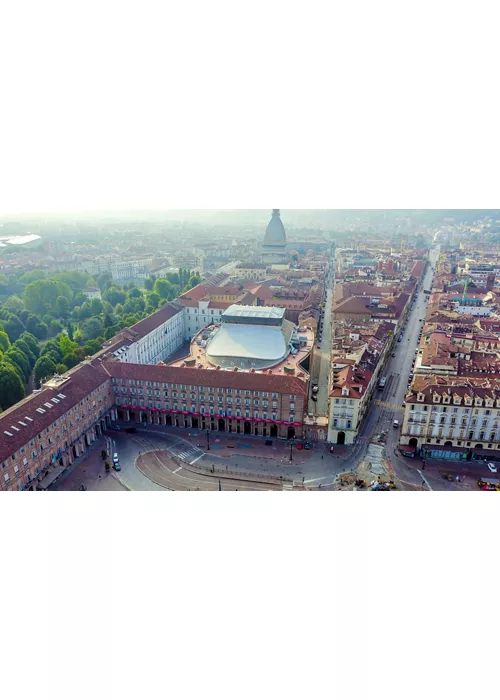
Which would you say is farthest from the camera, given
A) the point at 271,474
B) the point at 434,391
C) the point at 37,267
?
the point at 37,267

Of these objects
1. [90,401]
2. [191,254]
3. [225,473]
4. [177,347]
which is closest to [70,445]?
[90,401]

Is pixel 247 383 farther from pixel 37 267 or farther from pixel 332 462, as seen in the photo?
pixel 37 267

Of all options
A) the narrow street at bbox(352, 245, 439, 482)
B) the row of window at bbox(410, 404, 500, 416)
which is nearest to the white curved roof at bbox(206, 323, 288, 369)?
the narrow street at bbox(352, 245, 439, 482)

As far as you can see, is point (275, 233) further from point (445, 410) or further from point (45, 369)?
point (445, 410)

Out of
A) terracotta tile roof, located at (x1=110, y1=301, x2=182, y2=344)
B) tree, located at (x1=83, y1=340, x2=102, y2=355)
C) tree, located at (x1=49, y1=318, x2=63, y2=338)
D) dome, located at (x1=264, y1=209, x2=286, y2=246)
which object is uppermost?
dome, located at (x1=264, y1=209, x2=286, y2=246)

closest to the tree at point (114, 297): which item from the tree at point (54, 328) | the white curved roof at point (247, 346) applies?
the tree at point (54, 328)

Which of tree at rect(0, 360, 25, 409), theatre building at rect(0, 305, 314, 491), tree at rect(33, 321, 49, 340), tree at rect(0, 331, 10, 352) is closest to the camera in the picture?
theatre building at rect(0, 305, 314, 491)

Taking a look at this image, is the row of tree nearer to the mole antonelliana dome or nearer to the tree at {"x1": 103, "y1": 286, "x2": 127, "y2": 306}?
the tree at {"x1": 103, "y1": 286, "x2": 127, "y2": 306}

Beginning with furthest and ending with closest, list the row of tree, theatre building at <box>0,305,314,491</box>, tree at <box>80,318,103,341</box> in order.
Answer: tree at <box>80,318,103,341</box> < the row of tree < theatre building at <box>0,305,314,491</box>
